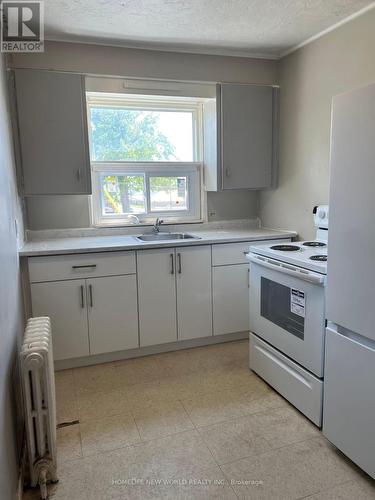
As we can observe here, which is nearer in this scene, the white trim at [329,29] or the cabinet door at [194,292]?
the white trim at [329,29]

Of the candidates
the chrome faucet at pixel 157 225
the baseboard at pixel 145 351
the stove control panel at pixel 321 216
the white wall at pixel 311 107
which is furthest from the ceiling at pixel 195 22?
the baseboard at pixel 145 351

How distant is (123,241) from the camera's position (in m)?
2.92

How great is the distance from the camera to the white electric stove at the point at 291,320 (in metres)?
1.91

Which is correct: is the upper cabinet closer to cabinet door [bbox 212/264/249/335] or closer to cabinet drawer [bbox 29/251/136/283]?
cabinet door [bbox 212/264/249/335]

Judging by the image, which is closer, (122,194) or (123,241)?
(123,241)

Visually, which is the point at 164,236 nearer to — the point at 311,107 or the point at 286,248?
the point at 286,248

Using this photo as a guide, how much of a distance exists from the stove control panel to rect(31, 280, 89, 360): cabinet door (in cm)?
183

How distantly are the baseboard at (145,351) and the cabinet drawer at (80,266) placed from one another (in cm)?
64

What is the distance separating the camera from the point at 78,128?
2844 mm

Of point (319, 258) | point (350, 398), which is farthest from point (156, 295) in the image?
point (350, 398)

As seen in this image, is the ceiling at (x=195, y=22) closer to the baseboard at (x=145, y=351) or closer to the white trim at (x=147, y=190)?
the white trim at (x=147, y=190)

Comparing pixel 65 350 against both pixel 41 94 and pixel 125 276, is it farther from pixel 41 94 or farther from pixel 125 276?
pixel 41 94

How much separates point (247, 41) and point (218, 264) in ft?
5.95

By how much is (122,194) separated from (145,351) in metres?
1.41
